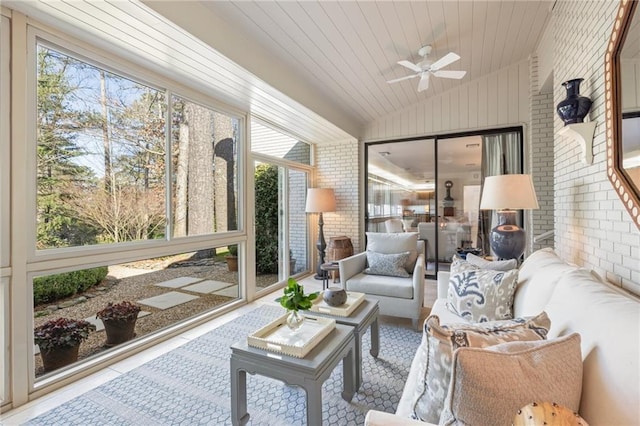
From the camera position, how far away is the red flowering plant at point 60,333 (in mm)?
1971

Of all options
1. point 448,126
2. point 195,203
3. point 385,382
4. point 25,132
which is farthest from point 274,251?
point 448,126

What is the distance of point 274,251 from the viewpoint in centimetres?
447

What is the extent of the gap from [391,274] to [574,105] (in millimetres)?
2062

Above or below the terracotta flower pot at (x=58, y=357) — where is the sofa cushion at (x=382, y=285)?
above

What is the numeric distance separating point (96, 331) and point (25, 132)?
1534 millimetres

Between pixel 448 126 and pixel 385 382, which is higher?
pixel 448 126

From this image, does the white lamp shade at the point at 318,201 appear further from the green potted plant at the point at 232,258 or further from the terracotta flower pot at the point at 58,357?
the terracotta flower pot at the point at 58,357

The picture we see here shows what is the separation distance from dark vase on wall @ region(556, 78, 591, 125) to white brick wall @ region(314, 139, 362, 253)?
10.8 ft

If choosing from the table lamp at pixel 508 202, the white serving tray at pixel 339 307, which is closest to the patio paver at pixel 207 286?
the white serving tray at pixel 339 307

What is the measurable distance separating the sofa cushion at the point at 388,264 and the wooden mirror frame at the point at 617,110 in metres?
1.83

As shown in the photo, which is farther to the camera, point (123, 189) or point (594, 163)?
point (123, 189)

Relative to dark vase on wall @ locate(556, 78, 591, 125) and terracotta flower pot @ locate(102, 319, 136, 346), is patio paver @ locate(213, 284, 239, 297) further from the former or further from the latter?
dark vase on wall @ locate(556, 78, 591, 125)

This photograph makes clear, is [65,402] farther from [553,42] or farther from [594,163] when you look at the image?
[553,42]

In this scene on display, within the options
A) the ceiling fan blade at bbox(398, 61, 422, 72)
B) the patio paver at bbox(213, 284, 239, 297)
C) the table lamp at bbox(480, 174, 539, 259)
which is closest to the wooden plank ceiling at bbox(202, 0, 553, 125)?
the ceiling fan blade at bbox(398, 61, 422, 72)
